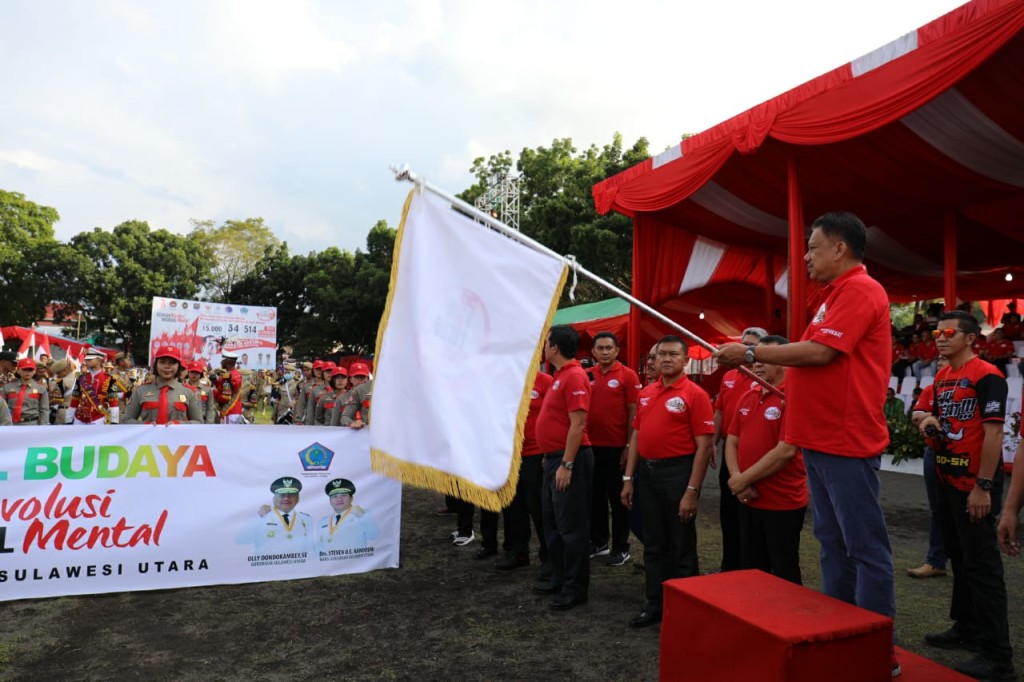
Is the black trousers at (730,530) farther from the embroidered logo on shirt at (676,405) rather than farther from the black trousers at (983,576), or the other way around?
the black trousers at (983,576)

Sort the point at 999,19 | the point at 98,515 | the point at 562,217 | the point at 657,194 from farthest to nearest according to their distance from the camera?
the point at 562,217 < the point at 657,194 < the point at 999,19 < the point at 98,515

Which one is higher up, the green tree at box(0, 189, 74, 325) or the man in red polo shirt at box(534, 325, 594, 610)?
the green tree at box(0, 189, 74, 325)

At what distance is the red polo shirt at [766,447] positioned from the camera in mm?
3357

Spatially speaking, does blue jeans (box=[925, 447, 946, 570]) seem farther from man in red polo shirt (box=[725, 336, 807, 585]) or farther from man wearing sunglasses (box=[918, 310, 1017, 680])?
man in red polo shirt (box=[725, 336, 807, 585])

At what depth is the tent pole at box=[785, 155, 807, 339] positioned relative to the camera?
26.3 feet

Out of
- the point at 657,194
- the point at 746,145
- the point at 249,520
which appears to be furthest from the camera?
the point at 657,194

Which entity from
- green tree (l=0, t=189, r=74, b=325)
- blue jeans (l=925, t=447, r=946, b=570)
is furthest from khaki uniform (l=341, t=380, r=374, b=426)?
green tree (l=0, t=189, r=74, b=325)

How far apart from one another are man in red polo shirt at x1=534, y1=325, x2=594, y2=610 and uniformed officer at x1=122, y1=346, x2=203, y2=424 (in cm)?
307

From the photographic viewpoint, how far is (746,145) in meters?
8.16

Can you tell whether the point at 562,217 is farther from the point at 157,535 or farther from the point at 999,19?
the point at 157,535

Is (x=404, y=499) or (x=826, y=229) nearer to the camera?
(x=826, y=229)

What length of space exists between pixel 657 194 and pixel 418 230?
769 centimetres

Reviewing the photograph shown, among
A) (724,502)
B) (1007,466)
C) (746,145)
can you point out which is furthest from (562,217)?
(724,502)

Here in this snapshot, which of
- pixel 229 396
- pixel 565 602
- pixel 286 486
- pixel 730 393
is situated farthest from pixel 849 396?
pixel 229 396
